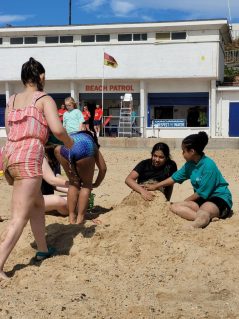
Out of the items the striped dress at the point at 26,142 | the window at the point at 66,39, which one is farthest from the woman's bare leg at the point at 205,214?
the window at the point at 66,39

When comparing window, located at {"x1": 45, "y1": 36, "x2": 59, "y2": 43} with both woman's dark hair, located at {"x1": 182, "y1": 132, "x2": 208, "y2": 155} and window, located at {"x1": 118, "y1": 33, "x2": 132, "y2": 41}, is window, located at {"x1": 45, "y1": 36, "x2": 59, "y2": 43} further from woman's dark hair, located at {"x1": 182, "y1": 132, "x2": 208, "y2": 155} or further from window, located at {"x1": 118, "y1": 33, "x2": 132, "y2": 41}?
woman's dark hair, located at {"x1": 182, "y1": 132, "x2": 208, "y2": 155}

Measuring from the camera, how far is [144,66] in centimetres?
2791

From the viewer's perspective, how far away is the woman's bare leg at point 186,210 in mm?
5324

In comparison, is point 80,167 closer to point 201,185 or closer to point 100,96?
point 201,185

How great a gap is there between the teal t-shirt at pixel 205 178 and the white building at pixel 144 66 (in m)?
22.2

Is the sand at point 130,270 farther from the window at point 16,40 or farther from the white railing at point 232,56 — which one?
the white railing at point 232,56

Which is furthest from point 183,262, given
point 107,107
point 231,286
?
point 107,107

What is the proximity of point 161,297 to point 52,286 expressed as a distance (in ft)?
2.80

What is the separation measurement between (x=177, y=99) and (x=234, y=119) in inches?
135

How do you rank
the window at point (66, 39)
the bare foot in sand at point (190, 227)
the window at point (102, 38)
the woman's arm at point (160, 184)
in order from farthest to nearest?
the window at point (66, 39) < the window at point (102, 38) < the woman's arm at point (160, 184) < the bare foot in sand at point (190, 227)

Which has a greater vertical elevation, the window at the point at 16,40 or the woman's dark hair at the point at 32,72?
the window at the point at 16,40

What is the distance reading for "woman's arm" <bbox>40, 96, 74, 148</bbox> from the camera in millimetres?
4008

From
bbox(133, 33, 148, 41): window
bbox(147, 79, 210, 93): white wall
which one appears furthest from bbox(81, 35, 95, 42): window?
bbox(147, 79, 210, 93): white wall

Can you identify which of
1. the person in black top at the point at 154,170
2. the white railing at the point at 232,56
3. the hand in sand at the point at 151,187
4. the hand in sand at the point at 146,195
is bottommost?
the hand in sand at the point at 146,195
